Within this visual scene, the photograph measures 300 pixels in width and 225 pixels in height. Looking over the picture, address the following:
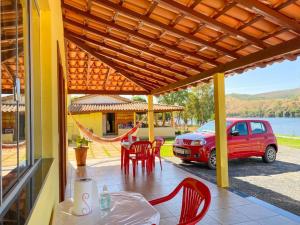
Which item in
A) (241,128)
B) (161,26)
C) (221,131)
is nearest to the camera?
(161,26)

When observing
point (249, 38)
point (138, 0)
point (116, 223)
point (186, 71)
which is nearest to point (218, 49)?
point (249, 38)

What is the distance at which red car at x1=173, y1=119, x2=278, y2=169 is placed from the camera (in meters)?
6.78

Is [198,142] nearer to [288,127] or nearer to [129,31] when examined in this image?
[129,31]

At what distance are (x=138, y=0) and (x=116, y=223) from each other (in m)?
2.77

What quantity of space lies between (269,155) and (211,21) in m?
5.65

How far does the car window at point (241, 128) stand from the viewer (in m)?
7.21

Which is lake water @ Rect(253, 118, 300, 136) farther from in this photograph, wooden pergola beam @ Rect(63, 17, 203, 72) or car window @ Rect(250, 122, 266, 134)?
wooden pergola beam @ Rect(63, 17, 203, 72)

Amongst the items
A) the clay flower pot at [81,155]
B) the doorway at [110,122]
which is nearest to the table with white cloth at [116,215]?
the clay flower pot at [81,155]

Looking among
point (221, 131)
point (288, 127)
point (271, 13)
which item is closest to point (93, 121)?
point (221, 131)

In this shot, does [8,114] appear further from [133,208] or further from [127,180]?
[127,180]

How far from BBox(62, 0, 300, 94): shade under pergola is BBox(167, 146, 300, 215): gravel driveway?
2.20 meters

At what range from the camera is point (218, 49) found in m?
4.25

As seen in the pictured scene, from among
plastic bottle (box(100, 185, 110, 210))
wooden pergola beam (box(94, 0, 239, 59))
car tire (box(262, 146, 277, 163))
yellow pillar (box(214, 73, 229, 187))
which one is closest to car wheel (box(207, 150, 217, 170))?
yellow pillar (box(214, 73, 229, 187))

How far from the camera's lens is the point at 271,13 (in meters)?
2.84
